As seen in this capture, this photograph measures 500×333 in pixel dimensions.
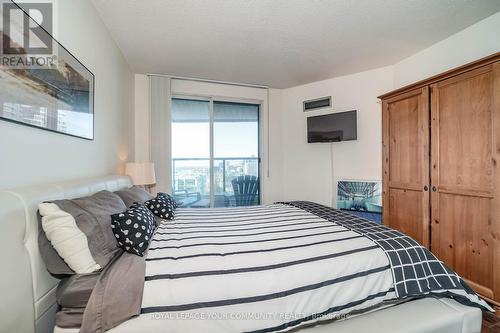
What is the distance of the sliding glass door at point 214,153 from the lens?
3762 millimetres

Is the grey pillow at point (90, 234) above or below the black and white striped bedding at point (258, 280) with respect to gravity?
above

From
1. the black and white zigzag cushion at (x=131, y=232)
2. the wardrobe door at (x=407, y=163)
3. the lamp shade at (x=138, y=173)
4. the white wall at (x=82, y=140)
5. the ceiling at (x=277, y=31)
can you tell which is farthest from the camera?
the lamp shade at (x=138, y=173)

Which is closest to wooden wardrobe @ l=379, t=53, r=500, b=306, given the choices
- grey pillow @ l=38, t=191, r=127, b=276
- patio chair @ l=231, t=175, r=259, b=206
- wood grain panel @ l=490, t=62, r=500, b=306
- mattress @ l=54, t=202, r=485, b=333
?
wood grain panel @ l=490, t=62, r=500, b=306

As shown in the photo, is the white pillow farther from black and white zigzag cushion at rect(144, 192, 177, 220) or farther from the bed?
black and white zigzag cushion at rect(144, 192, 177, 220)

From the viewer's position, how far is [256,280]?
1.13 metres

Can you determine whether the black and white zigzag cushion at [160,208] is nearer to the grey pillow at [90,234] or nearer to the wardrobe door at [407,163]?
the grey pillow at [90,234]

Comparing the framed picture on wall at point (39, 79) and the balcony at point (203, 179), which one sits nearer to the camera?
the framed picture on wall at point (39, 79)

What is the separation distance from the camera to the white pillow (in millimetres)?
999

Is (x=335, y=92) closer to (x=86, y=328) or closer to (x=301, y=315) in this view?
(x=301, y=315)

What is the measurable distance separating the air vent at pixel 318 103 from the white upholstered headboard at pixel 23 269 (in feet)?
12.0

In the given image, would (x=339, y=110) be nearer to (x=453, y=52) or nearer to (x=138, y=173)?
(x=453, y=52)

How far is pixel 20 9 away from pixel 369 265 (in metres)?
2.35

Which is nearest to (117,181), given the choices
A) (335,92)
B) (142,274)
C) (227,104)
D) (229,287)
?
(142,274)

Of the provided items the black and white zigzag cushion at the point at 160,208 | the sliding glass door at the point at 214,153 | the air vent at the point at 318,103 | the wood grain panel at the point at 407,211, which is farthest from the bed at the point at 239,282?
the air vent at the point at 318,103
